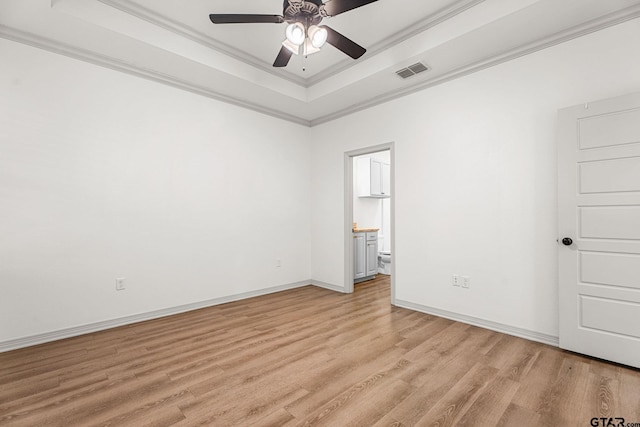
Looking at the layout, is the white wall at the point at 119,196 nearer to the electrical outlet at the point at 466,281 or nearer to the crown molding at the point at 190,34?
the crown molding at the point at 190,34

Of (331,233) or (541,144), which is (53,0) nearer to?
(331,233)

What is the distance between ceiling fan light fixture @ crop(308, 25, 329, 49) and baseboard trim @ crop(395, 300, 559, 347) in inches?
126

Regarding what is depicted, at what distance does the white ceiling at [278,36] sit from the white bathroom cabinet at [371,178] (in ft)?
6.87

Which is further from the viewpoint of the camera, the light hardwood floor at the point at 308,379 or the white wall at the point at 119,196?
the white wall at the point at 119,196

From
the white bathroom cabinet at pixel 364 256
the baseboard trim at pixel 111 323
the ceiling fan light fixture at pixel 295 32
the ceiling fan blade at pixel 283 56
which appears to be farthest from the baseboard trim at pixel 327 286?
the ceiling fan light fixture at pixel 295 32

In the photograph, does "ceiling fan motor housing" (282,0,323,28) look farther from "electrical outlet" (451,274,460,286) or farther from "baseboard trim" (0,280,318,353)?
"baseboard trim" (0,280,318,353)

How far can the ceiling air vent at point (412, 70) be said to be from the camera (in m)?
3.30

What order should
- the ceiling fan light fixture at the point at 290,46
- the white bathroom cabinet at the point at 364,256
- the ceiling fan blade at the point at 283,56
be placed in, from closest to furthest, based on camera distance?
the ceiling fan light fixture at the point at 290,46
the ceiling fan blade at the point at 283,56
the white bathroom cabinet at the point at 364,256

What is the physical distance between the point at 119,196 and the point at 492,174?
414cm

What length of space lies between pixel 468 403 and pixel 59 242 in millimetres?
3844

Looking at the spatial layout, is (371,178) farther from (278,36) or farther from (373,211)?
(278,36)

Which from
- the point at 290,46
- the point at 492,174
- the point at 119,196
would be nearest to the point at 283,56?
the point at 290,46

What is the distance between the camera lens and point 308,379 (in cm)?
219

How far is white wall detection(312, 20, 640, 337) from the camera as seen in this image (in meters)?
2.72
